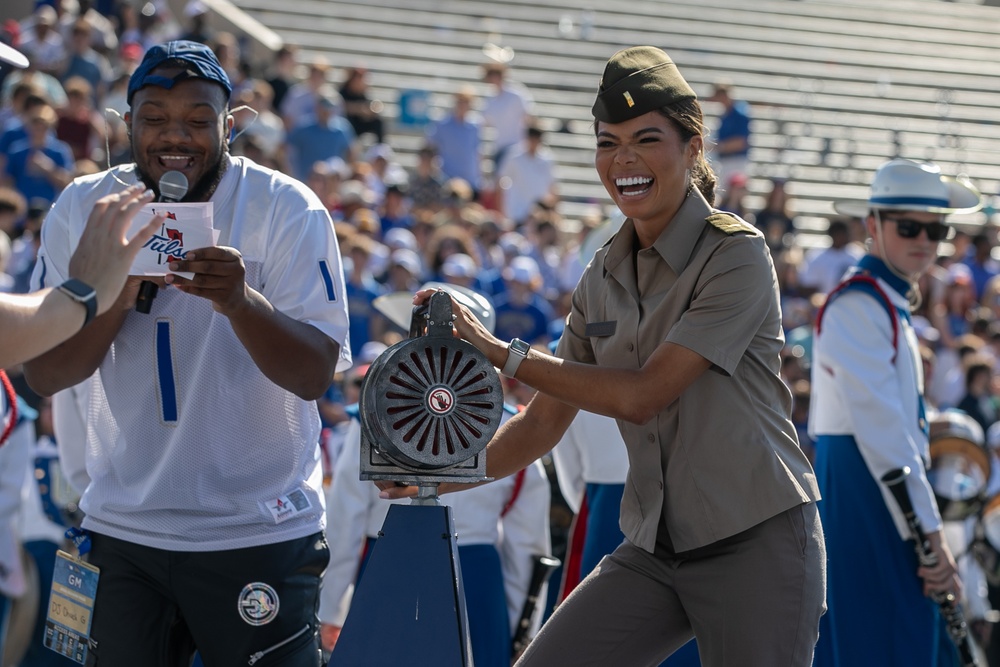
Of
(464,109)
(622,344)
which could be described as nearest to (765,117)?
(464,109)

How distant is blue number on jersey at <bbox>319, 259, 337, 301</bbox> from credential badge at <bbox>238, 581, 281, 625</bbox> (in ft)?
2.43

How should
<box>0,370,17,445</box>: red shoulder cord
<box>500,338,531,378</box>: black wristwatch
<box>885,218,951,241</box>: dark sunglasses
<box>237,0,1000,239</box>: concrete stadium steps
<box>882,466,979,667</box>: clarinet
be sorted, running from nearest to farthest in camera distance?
1. <box>500,338,531,378</box>: black wristwatch
2. <box>0,370,17,445</box>: red shoulder cord
3. <box>882,466,979,667</box>: clarinet
4. <box>885,218,951,241</box>: dark sunglasses
5. <box>237,0,1000,239</box>: concrete stadium steps

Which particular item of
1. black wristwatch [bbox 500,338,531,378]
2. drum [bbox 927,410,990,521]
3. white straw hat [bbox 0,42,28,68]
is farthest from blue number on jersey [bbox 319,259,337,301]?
drum [bbox 927,410,990,521]

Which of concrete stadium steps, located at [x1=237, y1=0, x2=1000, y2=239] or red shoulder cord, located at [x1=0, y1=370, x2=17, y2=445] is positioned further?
concrete stadium steps, located at [x1=237, y1=0, x2=1000, y2=239]

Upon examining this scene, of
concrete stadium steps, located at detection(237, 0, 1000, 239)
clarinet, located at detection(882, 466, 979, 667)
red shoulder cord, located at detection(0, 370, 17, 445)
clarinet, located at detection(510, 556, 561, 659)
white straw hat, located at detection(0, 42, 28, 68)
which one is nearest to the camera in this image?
white straw hat, located at detection(0, 42, 28, 68)

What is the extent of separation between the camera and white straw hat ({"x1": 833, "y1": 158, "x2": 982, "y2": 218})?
5.43 m

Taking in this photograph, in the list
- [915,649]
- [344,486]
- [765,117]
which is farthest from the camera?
[765,117]

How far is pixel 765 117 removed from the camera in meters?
20.5

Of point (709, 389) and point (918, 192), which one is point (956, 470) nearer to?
point (918, 192)

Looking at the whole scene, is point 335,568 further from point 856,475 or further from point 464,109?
point 464,109

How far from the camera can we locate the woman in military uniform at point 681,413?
3465 millimetres

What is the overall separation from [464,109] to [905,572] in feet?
35.3

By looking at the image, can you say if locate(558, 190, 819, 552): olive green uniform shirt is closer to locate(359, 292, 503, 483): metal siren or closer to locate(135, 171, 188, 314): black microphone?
locate(359, 292, 503, 483): metal siren

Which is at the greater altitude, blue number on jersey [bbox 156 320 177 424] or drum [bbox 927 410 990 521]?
blue number on jersey [bbox 156 320 177 424]
